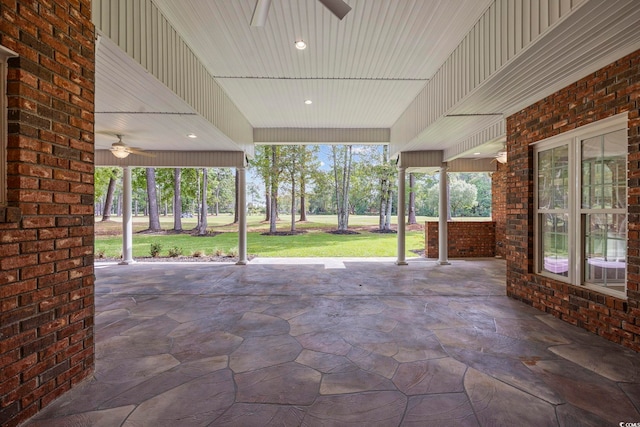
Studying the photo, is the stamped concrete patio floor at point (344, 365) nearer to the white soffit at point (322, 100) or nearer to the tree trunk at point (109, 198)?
the white soffit at point (322, 100)

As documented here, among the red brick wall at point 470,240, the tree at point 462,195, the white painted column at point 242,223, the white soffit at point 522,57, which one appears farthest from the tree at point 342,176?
the tree at point 462,195

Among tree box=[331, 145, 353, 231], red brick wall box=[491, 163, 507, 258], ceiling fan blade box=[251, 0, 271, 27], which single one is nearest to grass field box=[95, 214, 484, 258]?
tree box=[331, 145, 353, 231]

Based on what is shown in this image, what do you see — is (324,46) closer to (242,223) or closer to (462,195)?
(242,223)

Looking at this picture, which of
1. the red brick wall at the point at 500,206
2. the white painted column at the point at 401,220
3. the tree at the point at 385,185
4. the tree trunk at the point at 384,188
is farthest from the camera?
the tree trunk at the point at 384,188

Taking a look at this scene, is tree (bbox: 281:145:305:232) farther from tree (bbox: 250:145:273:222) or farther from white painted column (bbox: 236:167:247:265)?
white painted column (bbox: 236:167:247:265)

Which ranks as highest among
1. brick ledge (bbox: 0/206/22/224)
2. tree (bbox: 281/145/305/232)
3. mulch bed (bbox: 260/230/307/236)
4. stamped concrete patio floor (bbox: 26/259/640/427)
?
tree (bbox: 281/145/305/232)

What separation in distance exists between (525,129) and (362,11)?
Result: 305 cm

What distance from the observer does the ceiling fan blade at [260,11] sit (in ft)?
7.84

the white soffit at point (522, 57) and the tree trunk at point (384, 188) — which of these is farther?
the tree trunk at point (384, 188)

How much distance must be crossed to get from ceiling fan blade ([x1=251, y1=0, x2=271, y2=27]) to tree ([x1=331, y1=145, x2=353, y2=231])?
632 inches

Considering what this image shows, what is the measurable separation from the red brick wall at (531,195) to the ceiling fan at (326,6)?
2.97 meters

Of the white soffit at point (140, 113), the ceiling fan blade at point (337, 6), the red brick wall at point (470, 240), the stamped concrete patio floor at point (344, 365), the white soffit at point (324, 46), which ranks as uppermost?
the white soffit at point (324, 46)

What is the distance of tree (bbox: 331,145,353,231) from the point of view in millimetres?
18750

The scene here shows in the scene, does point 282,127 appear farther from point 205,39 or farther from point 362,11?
point 362,11
